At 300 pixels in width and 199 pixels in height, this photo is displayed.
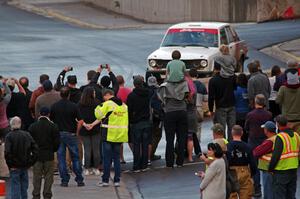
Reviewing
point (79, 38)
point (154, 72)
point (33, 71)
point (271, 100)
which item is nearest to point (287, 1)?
point (79, 38)

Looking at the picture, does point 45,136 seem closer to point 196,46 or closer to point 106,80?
point 106,80

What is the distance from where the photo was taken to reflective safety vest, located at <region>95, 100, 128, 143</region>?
18875 mm

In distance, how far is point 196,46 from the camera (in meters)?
30.9

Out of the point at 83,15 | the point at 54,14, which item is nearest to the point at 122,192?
the point at 83,15

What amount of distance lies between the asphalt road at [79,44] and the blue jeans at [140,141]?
40.4 ft

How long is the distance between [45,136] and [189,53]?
13279 mm

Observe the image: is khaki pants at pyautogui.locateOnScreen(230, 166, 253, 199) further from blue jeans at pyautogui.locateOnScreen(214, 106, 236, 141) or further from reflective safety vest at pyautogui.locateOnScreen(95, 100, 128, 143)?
blue jeans at pyautogui.locateOnScreen(214, 106, 236, 141)

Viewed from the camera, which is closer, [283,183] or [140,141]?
[283,183]

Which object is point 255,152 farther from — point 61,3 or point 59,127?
point 61,3

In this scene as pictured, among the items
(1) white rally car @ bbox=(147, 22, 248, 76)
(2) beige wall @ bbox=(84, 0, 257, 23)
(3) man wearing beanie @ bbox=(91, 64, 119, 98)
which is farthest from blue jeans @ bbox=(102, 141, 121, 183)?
(2) beige wall @ bbox=(84, 0, 257, 23)

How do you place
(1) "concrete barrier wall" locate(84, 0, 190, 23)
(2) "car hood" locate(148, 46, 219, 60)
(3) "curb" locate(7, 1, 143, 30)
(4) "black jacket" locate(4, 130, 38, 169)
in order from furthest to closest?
(1) "concrete barrier wall" locate(84, 0, 190, 23), (3) "curb" locate(7, 1, 143, 30), (2) "car hood" locate(148, 46, 219, 60), (4) "black jacket" locate(4, 130, 38, 169)

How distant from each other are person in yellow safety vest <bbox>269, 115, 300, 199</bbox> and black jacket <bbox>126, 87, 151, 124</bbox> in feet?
14.6

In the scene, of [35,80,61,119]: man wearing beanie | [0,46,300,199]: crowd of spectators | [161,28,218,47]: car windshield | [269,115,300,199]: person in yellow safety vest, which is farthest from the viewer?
[161,28,218,47]: car windshield

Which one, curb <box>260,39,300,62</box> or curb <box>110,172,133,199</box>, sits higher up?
curb <box>260,39,300,62</box>
